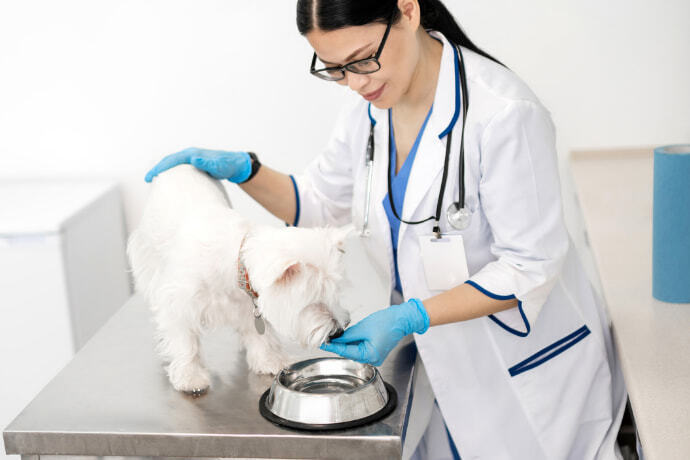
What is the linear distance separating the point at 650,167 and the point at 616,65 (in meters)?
0.42

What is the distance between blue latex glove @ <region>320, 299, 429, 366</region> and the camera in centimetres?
155

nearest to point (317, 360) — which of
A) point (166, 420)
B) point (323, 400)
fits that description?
point (323, 400)

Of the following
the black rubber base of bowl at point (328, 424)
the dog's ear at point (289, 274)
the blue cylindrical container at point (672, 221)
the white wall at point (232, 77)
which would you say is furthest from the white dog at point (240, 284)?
the white wall at point (232, 77)

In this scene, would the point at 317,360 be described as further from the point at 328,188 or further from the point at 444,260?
the point at 328,188

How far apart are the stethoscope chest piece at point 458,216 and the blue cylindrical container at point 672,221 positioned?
0.46 meters

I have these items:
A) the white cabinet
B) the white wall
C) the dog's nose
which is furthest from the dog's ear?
the white wall

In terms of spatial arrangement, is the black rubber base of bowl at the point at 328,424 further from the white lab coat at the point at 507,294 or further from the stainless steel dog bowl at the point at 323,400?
the white lab coat at the point at 507,294

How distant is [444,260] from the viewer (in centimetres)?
172

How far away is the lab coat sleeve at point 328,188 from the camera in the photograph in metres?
2.09

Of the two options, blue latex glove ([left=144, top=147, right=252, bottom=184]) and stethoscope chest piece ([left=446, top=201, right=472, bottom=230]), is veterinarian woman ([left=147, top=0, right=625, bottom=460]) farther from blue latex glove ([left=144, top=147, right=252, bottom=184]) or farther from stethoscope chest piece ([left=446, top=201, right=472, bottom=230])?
blue latex glove ([left=144, top=147, right=252, bottom=184])

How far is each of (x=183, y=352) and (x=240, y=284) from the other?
21cm

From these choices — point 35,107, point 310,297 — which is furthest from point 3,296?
point 310,297

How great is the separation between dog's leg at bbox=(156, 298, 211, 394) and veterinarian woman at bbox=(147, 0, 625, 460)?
11.6 inches

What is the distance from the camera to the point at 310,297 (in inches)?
60.4
